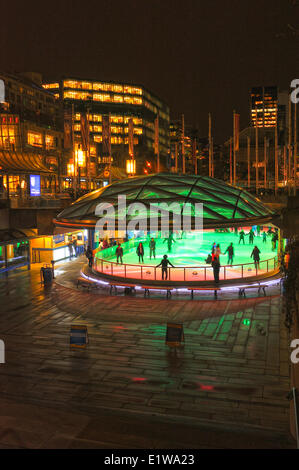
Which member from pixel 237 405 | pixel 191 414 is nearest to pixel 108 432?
pixel 191 414

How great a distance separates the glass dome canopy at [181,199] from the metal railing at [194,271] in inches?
97.9

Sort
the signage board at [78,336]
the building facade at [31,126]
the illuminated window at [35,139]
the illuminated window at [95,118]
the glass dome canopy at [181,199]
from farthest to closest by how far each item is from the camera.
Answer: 1. the illuminated window at [95,118]
2. the illuminated window at [35,139]
3. the building facade at [31,126]
4. the glass dome canopy at [181,199]
5. the signage board at [78,336]

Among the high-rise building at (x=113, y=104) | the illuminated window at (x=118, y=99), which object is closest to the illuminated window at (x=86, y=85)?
the high-rise building at (x=113, y=104)

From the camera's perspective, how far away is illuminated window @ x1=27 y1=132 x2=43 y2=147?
6169 cm

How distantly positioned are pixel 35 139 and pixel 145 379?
58.3 m

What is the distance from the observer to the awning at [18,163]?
33.1 meters

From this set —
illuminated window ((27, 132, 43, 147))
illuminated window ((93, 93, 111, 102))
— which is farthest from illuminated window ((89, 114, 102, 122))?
illuminated window ((27, 132, 43, 147))

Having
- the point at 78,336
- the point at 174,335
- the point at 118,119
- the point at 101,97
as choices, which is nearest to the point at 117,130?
the point at 118,119

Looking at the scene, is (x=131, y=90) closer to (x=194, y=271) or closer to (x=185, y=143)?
(x=185, y=143)

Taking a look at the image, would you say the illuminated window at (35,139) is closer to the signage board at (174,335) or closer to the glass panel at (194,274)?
the glass panel at (194,274)

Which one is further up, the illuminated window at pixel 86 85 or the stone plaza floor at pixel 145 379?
the illuminated window at pixel 86 85

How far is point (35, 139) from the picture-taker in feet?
209

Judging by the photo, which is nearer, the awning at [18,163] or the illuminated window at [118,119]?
the awning at [18,163]

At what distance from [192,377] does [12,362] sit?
5449 millimetres
